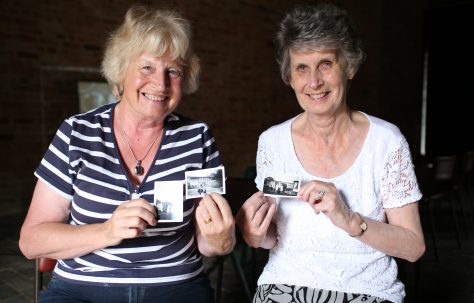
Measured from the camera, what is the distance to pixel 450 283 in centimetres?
362

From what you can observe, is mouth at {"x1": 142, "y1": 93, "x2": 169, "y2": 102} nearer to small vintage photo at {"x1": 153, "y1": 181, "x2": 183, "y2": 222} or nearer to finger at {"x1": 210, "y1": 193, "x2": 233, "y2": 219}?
small vintage photo at {"x1": 153, "y1": 181, "x2": 183, "y2": 222}

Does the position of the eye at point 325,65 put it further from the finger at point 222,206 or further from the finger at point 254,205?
the finger at point 222,206

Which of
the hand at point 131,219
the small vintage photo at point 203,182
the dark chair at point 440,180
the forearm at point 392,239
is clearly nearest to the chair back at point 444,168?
the dark chair at point 440,180

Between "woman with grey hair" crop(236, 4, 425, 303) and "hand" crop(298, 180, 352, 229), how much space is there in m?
0.10

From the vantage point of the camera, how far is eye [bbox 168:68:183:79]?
1638 mm

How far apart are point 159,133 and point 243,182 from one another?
37.7 inches

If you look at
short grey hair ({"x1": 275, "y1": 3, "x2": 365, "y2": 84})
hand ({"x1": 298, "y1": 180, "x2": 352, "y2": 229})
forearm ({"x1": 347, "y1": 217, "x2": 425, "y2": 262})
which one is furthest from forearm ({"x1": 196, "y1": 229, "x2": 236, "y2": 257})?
short grey hair ({"x1": 275, "y1": 3, "x2": 365, "y2": 84})

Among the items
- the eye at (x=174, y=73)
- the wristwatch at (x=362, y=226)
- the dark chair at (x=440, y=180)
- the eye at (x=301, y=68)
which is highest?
the eye at (x=301, y=68)

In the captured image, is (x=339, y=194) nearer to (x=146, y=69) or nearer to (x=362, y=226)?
(x=362, y=226)

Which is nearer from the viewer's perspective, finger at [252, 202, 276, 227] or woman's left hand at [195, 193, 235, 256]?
woman's left hand at [195, 193, 235, 256]

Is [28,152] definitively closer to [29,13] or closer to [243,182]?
[29,13]

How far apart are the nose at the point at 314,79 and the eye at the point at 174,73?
0.50 m

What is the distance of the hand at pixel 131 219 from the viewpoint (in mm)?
1285

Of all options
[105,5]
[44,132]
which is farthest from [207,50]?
[44,132]
